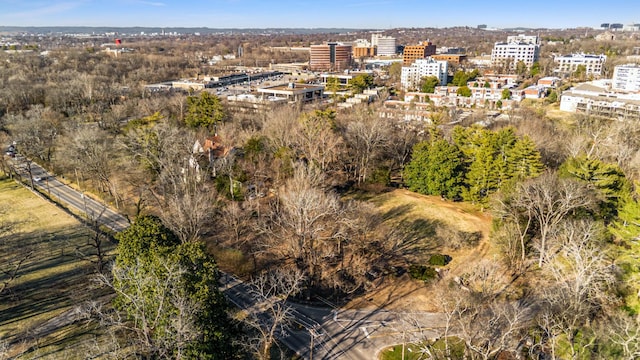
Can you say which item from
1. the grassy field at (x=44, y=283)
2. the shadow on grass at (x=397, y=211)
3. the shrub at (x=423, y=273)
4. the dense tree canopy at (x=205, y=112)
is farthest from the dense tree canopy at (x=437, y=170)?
the grassy field at (x=44, y=283)

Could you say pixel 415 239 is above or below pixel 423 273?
above

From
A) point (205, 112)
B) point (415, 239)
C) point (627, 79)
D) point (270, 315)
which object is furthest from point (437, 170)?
point (627, 79)

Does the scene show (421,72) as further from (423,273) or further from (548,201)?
(423,273)

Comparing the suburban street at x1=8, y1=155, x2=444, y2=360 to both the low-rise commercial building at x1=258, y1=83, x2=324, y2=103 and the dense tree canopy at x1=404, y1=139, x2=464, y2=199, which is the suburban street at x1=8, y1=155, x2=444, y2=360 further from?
the low-rise commercial building at x1=258, y1=83, x2=324, y2=103

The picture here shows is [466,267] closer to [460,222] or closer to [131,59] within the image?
[460,222]

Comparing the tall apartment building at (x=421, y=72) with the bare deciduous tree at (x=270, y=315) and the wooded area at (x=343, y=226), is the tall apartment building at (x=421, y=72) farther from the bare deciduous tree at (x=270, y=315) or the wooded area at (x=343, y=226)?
the bare deciduous tree at (x=270, y=315)

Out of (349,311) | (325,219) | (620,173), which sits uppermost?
(620,173)

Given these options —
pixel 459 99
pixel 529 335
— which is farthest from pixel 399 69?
pixel 529 335
